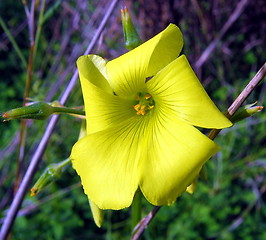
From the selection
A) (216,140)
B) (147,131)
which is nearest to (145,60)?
(147,131)

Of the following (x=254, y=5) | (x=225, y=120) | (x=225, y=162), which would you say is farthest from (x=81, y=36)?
(x=225, y=120)

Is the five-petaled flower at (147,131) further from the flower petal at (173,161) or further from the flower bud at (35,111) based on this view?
the flower bud at (35,111)

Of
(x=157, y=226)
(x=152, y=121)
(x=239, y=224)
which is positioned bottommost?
(x=239, y=224)

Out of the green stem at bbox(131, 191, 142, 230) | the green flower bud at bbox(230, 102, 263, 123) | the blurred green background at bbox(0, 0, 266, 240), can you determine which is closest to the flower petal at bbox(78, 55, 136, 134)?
the green stem at bbox(131, 191, 142, 230)

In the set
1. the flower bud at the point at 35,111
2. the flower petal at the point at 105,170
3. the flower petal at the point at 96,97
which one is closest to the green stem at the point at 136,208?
the flower petal at the point at 105,170

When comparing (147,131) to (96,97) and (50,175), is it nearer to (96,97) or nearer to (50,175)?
(96,97)

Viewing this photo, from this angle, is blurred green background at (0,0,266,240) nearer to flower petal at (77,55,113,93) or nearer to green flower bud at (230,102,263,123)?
flower petal at (77,55,113,93)

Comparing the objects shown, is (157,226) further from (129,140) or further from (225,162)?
(129,140)
